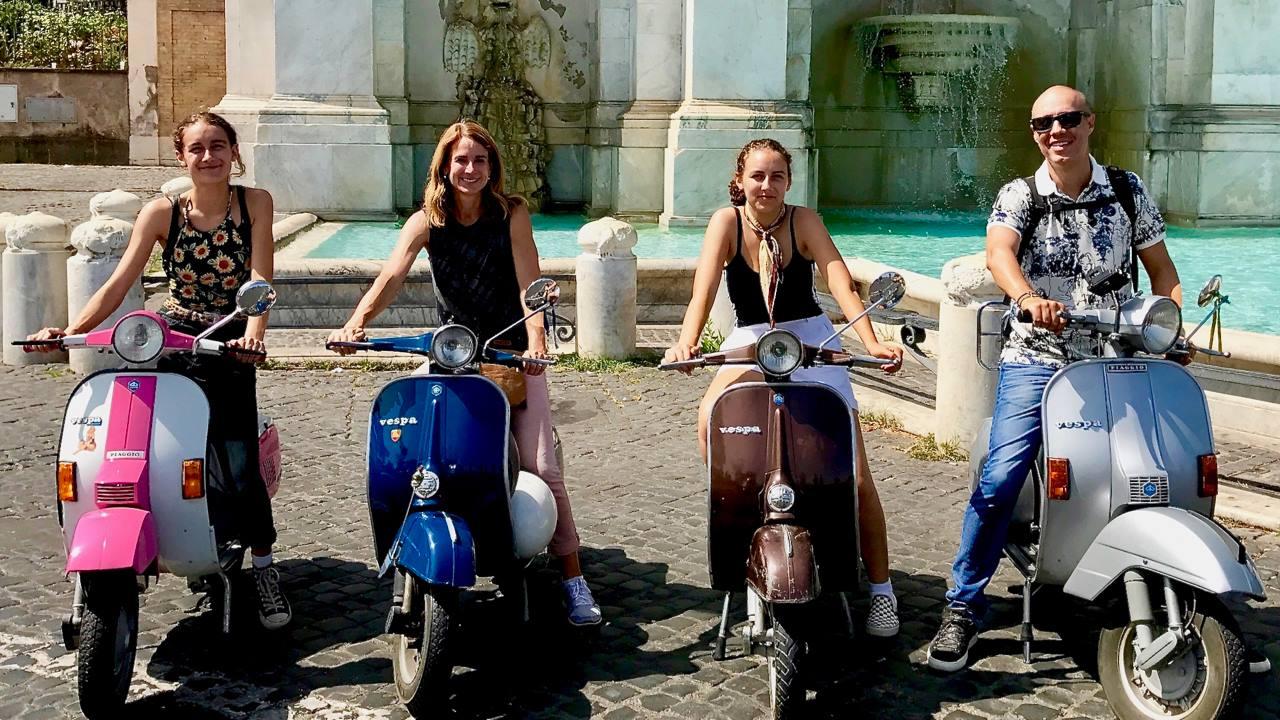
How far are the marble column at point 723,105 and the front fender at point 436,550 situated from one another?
11.4 m

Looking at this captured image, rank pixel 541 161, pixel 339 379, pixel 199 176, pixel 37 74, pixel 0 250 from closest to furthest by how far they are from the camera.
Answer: pixel 199 176, pixel 339 379, pixel 0 250, pixel 541 161, pixel 37 74

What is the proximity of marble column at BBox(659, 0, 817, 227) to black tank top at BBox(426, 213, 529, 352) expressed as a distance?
10.6 metres

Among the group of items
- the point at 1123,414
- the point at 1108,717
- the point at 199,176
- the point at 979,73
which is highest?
the point at 979,73

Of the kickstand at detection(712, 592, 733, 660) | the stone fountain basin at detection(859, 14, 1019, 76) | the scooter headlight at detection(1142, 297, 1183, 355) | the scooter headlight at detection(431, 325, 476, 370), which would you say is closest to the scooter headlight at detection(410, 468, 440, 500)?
the scooter headlight at detection(431, 325, 476, 370)

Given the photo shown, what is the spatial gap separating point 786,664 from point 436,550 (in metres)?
0.90

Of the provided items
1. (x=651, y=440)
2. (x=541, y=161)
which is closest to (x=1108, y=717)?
(x=651, y=440)

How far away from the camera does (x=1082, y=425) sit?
3949mm

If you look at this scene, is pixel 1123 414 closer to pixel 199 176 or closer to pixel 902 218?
pixel 199 176

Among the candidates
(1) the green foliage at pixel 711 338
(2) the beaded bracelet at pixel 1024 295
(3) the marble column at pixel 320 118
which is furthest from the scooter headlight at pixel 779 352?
(3) the marble column at pixel 320 118

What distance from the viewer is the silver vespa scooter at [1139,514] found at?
11.6 feet

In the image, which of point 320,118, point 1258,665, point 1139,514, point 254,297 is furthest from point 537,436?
point 320,118

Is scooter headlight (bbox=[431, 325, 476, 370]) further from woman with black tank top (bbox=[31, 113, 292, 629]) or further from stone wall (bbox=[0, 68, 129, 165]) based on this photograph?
stone wall (bbox=[0, 68, 129, 165])

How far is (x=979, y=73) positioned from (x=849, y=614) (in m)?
15.2

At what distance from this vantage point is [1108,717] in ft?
12.5
